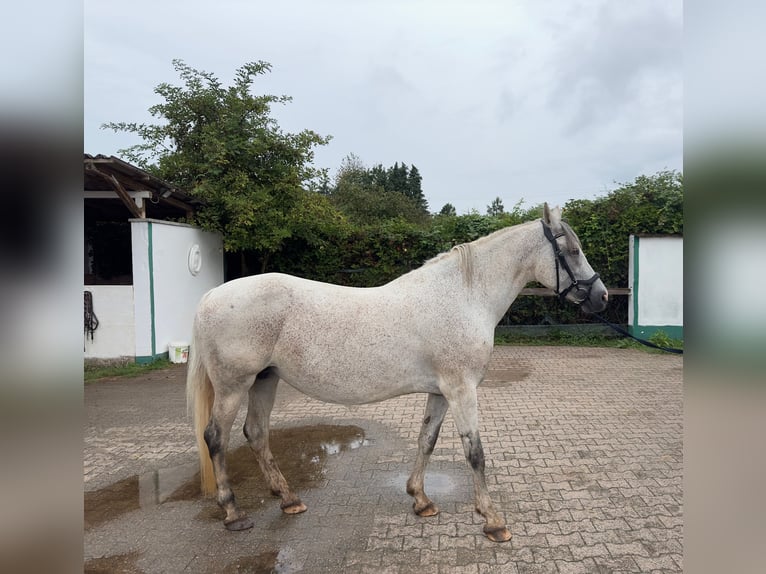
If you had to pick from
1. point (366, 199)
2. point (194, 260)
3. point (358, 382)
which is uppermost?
point (366, 199)

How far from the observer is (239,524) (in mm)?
2918

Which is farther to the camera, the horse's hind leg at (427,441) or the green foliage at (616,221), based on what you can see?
the green foliage at (616,221)

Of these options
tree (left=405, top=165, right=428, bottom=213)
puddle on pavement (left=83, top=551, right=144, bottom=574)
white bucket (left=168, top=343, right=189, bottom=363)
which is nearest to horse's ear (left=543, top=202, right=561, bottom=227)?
puddle on pavement (left=83, top=551, right=144, bottom=574)

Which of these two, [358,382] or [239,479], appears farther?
[239,479]

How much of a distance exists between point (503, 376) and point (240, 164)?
642 centimetres

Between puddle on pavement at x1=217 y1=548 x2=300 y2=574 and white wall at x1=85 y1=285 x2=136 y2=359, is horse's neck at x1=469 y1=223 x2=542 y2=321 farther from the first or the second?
white wall at x1=85 y1=285 x2=136 y2=359

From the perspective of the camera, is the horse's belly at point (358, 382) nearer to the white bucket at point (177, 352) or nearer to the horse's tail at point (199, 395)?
the horse's tail at point (199, 395)

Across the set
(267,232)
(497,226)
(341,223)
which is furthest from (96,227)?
(497,226)

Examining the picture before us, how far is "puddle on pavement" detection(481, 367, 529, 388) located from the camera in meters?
6.84

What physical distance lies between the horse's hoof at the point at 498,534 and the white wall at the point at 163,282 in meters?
6.98

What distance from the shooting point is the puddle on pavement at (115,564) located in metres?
2.51

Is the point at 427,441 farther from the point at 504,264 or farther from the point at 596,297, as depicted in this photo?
the point at 596,297

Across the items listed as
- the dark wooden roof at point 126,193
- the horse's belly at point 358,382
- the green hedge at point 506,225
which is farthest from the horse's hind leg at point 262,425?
the green hedge at point 506,225

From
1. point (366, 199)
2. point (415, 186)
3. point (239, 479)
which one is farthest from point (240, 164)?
point (415, 186)
